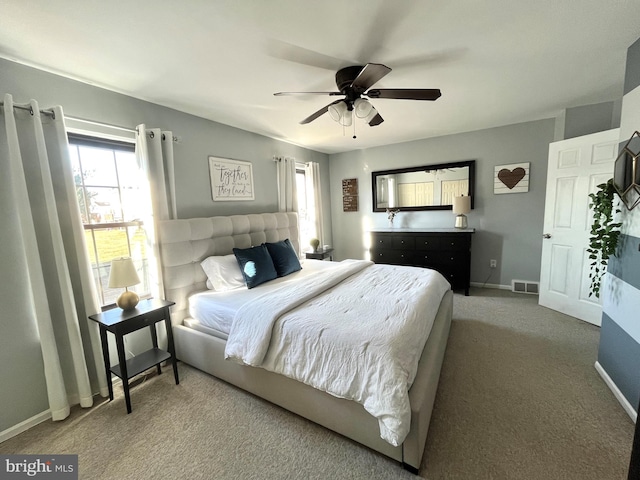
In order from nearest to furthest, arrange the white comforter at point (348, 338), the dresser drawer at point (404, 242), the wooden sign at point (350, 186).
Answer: the white comforter at point (348, 338) < the dresser drawer at point (404, 242) < the wooden sign at point (350, 186)

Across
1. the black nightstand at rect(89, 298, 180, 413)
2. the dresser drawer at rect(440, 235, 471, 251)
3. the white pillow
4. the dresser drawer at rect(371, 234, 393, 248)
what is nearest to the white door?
the dresser drawer at rect(440, 235, 471, 251)

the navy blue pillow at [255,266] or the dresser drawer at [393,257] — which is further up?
the navy blue pillow at [255,266]

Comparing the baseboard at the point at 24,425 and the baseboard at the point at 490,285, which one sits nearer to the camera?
the baseboard at the point at 24,425

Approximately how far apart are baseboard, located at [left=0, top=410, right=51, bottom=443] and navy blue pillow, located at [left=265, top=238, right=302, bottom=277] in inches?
81.7

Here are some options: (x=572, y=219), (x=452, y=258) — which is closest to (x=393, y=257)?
(x=452, y=258)

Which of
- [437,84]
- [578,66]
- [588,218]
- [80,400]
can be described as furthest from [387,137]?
[80,400]

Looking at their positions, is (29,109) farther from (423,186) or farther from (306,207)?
(423,186)

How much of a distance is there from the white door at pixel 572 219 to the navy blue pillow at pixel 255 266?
3448 mm

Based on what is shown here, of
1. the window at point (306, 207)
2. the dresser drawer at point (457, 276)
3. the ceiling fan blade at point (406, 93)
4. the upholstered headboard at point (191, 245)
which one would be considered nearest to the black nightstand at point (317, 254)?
the window at point (306, 207)

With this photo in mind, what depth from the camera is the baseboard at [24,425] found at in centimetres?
177

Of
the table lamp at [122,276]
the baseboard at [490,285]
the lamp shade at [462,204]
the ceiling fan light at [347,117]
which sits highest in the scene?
the ceiling fan light at [347,117]

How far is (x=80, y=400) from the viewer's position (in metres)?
2.04

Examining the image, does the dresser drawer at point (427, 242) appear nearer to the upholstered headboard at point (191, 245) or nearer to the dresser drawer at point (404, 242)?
the dresser drawer at point (404, 242)

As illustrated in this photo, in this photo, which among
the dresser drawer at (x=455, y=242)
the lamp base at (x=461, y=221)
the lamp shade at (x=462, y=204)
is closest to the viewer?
the dresser drawer at (x=455, y=242)
